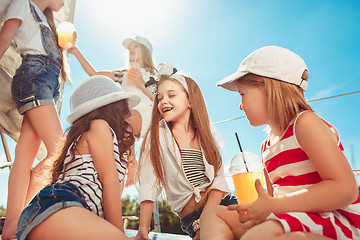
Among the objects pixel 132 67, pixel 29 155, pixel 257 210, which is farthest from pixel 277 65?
pixel 132 67

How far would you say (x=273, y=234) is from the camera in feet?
2.23

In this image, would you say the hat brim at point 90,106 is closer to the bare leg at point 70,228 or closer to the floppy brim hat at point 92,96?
the floppy brim hat at point 92,96

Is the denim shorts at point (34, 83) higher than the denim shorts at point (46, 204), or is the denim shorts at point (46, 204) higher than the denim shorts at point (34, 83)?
the denim shorts at point (34, 83)

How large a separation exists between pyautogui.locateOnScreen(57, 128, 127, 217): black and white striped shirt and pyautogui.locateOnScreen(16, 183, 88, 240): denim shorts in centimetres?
5

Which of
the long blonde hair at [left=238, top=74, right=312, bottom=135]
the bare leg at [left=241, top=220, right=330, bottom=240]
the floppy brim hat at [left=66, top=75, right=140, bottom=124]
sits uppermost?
the floppy brim hat at [left=66, top=75, right=140, bottom=124]

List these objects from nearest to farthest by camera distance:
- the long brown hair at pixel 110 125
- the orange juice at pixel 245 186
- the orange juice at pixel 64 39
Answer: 1. the long brown hair at pixel 110 125
2. the orange juice at pixel 245 186
3. the orange juice at pixel 64 39

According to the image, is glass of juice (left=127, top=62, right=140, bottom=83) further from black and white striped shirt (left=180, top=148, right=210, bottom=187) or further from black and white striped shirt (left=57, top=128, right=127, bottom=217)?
black and white striped shirt (left=57, top=128, right=127, bottom=217)

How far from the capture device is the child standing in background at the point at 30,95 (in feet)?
4.37

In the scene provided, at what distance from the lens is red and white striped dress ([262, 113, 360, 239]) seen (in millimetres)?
714

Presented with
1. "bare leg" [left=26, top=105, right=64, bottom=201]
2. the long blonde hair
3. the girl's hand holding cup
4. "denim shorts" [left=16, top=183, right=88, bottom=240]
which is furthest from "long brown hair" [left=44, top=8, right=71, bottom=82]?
the girl's hand holding cup

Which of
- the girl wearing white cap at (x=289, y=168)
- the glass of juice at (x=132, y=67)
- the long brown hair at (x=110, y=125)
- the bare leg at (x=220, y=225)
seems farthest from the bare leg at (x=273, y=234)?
the glass of juice at (x=132, y=67)

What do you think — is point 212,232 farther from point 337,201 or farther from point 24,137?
point 24,137

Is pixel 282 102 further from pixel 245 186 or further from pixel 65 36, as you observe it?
pixel 65 36

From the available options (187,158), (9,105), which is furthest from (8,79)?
(187,158)
